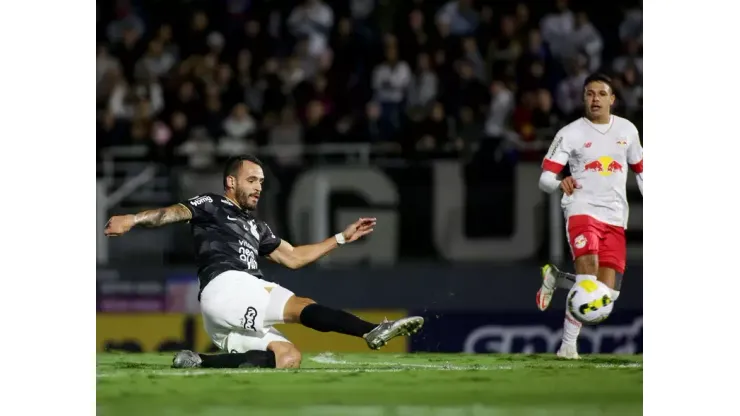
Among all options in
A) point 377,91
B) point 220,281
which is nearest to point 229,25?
point 377,91

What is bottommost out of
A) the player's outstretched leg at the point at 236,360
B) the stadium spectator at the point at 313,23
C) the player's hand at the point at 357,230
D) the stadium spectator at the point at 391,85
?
the player's outstretched leg at the point at 236,360

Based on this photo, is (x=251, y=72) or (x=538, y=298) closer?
(x=538, y=298)

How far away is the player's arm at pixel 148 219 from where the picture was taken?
22.1ft

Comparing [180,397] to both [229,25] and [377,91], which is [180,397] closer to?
[377,91]

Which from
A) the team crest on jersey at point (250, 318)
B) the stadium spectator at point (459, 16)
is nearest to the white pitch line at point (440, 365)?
the team crest on jersey at point (250, 318)

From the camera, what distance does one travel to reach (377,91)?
10.7 m

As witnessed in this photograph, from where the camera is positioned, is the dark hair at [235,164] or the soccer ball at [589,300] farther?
the soccer ball at [589,300]

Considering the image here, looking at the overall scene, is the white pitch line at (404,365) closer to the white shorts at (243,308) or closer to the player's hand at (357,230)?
the white shorts at (243,308)

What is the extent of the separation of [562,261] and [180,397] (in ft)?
11.9

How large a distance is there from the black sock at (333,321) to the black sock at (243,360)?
0.33 metres

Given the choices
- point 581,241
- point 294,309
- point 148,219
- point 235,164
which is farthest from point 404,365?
point 148,219

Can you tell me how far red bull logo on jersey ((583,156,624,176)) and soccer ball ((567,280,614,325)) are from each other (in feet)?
2.39

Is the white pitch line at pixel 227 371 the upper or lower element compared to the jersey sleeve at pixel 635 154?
lower

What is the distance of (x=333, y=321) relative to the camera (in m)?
7.17
